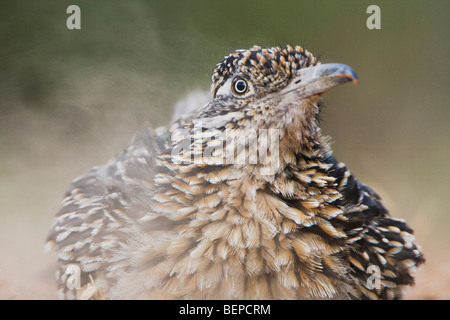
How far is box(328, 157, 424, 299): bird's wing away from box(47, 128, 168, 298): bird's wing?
78 centimetres

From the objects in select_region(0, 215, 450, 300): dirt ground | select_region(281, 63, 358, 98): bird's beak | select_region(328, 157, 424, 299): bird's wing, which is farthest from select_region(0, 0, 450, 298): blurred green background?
select_region(281, 63, 358, 98): bird's beak

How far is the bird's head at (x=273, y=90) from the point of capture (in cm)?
167

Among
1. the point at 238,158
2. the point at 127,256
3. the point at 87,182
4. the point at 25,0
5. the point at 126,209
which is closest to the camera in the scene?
the point at 238,158

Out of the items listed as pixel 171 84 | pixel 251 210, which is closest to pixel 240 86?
pixel 251 210

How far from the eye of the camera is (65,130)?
2387 mm

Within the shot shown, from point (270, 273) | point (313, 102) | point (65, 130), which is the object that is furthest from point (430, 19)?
point (65, 130)

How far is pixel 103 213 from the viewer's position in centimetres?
214

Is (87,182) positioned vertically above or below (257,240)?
above

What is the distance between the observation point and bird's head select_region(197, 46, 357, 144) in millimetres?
1671

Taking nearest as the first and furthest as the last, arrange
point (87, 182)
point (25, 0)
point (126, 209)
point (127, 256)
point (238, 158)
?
point (238, 158) < point (127, 256) < point (126, 209) < point (25, 0) < point (87, 182)

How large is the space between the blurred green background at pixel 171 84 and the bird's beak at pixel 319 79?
42 cm

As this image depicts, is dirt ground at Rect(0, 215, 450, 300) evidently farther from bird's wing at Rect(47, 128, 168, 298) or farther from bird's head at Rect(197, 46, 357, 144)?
bird's head at Rect(197, 46, 357, 144)

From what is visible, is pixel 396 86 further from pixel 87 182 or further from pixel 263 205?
pixel 87 182

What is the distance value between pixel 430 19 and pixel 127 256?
5.83 ft
